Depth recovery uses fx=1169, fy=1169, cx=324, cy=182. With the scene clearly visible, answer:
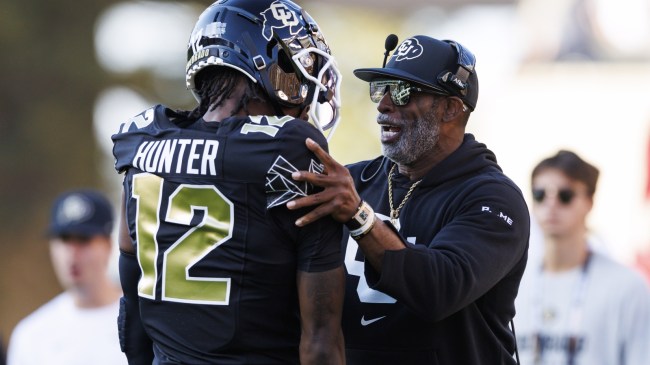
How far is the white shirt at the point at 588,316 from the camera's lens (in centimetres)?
668

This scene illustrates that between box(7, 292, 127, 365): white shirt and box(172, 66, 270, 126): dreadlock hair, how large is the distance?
9.78 ft

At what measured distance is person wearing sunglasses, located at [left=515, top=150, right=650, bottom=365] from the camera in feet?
22.0

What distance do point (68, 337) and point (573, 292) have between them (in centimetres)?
301

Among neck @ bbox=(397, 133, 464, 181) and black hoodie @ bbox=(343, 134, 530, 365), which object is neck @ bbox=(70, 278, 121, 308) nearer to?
black hoodie @ bbox=(343, 134, 530, 365)

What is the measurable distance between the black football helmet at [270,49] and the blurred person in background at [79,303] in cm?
312

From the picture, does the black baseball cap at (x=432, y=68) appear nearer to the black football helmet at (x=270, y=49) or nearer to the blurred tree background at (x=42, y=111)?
the black football helmet at (x=270, y=49)

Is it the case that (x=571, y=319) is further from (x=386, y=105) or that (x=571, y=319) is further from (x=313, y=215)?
(x=313, y=215)

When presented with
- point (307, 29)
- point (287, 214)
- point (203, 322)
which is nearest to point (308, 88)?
point (307, 29)

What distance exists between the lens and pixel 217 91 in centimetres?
398

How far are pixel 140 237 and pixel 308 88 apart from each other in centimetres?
78

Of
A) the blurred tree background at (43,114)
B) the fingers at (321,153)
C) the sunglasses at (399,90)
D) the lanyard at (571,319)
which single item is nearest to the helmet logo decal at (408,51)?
the sunglasses at (399,90)

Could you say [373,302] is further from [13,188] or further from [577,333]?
[13,188]

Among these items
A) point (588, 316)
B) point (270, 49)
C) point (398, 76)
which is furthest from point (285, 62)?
point (588, 316)

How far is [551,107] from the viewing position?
1638 cm
